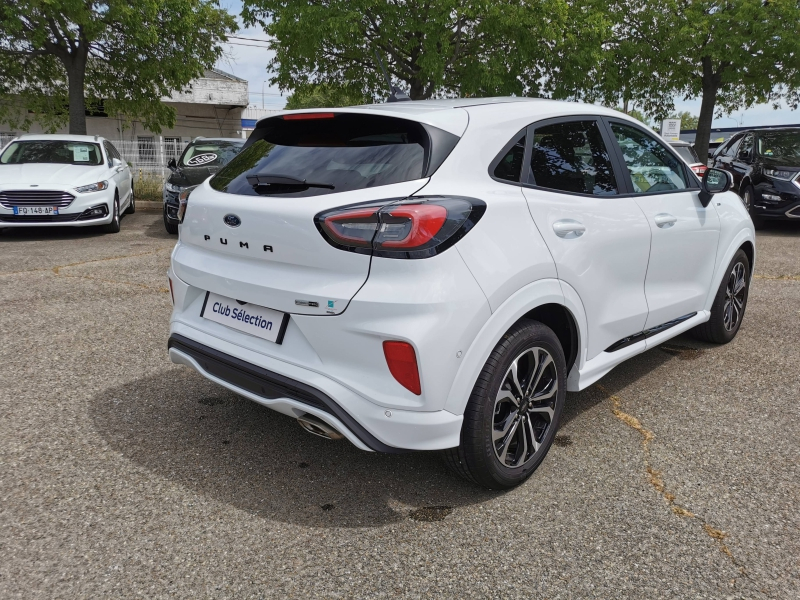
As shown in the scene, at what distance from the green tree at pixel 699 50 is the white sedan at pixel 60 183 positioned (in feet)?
37.9

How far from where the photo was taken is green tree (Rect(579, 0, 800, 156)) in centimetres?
1706

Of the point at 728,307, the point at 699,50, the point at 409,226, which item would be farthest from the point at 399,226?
the point at 699,50

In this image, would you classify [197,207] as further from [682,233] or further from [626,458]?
[682,233]

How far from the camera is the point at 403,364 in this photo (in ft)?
8.30

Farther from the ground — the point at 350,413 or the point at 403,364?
the point at 403,364

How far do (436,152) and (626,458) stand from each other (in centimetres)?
178

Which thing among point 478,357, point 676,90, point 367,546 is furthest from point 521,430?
point 676,90

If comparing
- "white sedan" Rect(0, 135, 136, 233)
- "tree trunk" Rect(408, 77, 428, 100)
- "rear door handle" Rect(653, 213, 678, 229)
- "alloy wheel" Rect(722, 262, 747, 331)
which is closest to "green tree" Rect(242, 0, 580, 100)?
"tree trunk" Rect(408, 77, 428, 100)

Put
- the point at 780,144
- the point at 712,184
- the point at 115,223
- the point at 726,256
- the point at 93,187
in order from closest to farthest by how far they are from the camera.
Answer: the point at 712,184 → the point at 726,256 → the point at 93,187 → the point at 115,223 → the point at 780,144

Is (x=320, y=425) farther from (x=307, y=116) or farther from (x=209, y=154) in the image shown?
(x=209, y=154)

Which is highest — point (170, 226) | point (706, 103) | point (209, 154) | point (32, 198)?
point (706, 103)

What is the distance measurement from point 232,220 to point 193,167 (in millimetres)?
8747

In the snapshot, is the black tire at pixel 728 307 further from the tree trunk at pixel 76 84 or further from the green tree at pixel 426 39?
the tree trunk at pixel 76 84

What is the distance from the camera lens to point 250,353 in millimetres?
2875
